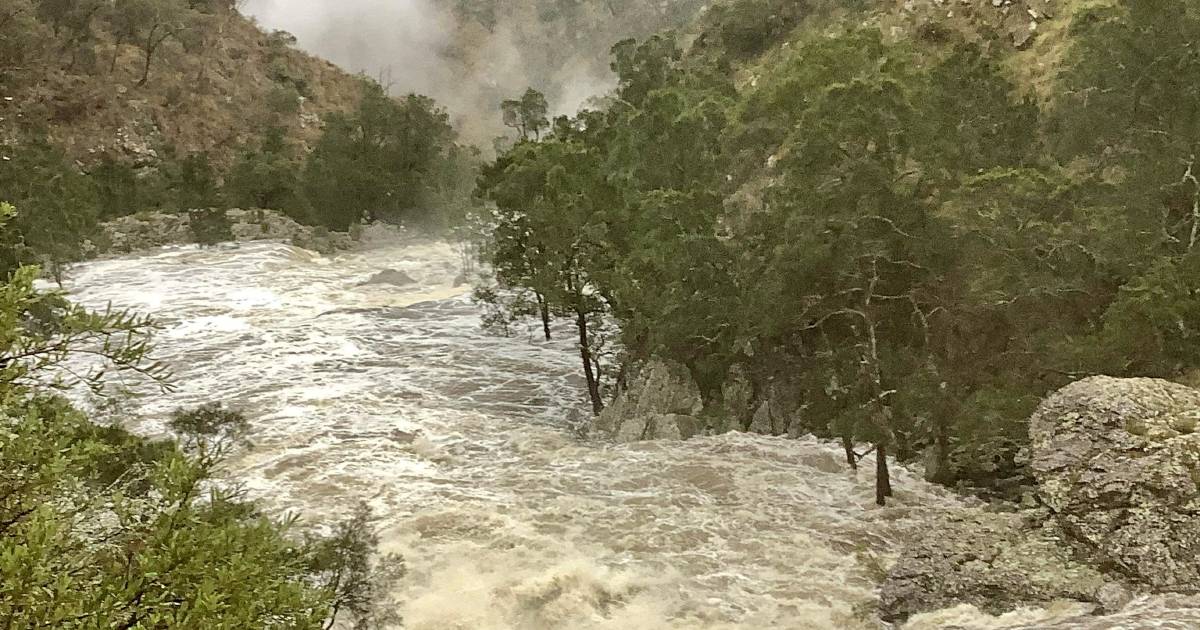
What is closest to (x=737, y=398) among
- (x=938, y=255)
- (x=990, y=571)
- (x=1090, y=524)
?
(x=938, y=255)

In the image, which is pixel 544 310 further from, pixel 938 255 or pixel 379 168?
pixel 379 168

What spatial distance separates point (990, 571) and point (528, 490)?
360 inches

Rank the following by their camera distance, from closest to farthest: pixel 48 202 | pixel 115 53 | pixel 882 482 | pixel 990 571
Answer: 1. pixel 990 571
2. pixel 882 482
3. pixel 48 202
4. pixel 115 53

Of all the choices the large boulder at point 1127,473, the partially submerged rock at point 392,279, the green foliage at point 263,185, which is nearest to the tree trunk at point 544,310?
the partially submerged rock at point 392,279

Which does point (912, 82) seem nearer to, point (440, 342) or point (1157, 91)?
point (1157, 91)

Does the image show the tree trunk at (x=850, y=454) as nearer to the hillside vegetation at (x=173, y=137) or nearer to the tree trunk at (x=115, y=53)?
the hillside vegetation at (x=173, y=137)

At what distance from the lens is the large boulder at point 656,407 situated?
65.9ft

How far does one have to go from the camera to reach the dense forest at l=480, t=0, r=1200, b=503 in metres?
13.0

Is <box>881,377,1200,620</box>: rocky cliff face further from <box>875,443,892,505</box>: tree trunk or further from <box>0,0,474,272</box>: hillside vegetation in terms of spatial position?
<box>0,0,474,272</box>: hillside vegetation

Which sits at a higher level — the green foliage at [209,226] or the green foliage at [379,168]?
the green foliage at [379,168]

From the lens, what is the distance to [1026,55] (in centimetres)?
3161

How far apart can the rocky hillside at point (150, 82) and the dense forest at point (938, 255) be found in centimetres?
4823

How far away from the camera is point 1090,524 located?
10.5 m

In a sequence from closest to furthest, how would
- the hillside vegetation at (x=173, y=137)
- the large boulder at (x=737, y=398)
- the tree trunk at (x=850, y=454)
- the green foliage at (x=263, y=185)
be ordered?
the tree trunk at (x=850, y=454) < the large boulder at (x=737, y=398) < the hillside vegetation at (x=173, y=137) < the green foliage at (x=263, y=185)
